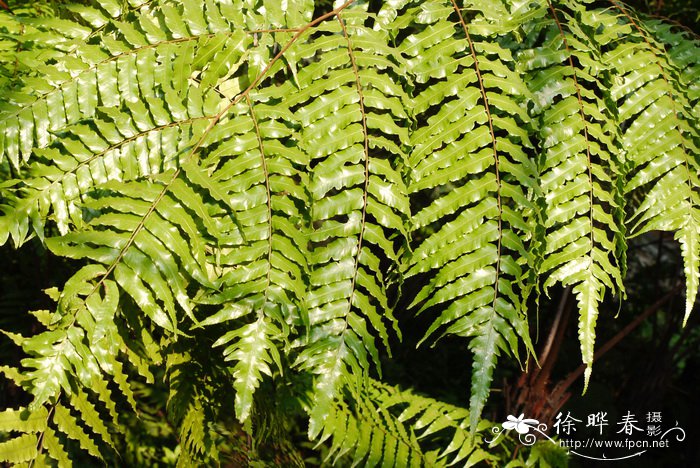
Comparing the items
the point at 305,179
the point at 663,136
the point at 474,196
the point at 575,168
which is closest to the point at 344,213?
the point at 305,179

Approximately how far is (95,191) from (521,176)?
0.80m

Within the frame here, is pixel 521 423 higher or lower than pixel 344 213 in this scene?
lower

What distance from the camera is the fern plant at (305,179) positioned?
3.32ft

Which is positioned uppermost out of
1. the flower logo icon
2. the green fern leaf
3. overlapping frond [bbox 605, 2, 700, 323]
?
overlapping frond [bbox 605, 2, 700, 323]

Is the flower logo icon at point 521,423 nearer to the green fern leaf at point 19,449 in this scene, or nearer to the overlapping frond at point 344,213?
the overlapping frond at point 344,213

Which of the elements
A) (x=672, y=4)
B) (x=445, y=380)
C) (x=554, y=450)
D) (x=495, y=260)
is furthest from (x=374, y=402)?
(x=672, y=4)

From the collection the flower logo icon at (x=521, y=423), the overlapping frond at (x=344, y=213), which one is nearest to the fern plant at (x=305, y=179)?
the overlapping frond at (x=344, y=213)

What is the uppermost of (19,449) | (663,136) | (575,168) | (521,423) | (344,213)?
(663,136)

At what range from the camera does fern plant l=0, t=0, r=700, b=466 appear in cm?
101

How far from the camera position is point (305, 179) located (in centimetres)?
110

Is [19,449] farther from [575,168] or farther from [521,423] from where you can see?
[521,423]

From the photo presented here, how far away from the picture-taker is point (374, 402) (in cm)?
186

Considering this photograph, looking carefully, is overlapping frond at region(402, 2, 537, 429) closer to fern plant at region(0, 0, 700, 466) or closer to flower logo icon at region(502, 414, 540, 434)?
fern plant at region(0, 0, 700, 466)

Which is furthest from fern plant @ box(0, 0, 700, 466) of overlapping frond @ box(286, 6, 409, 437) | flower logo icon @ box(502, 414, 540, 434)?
flower logo icon @ box(502, 414, 540, 434)
